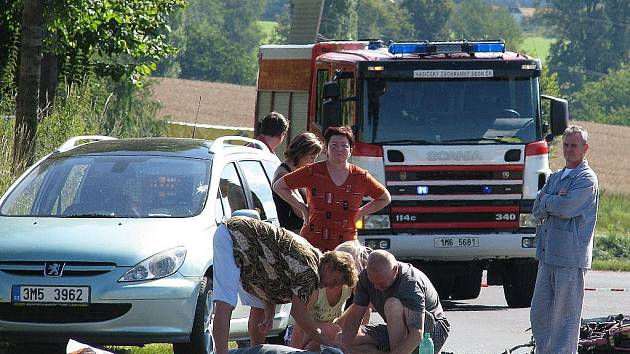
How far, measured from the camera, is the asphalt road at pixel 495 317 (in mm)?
12828

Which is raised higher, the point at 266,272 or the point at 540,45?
the point at 540,45

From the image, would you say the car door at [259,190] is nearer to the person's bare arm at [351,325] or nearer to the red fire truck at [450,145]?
the person's bare arm at [351,325]

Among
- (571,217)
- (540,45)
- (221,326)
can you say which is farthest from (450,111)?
(540,45)

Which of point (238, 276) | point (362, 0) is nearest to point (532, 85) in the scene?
point (238, 276)

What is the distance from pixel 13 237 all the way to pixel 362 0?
466 feet

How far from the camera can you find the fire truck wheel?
1599 centimetres

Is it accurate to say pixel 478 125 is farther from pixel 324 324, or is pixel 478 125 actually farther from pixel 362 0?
pixel 362 0

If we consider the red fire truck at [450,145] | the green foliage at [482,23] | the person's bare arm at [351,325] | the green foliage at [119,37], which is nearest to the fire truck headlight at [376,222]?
the red fire truck at [450,145]

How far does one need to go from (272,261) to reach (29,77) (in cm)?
1036

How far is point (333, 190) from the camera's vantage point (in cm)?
1109

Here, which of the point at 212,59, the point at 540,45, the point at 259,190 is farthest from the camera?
the point at 540,45

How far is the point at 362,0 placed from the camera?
151m

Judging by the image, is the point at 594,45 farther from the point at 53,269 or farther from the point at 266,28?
the point at 53,269

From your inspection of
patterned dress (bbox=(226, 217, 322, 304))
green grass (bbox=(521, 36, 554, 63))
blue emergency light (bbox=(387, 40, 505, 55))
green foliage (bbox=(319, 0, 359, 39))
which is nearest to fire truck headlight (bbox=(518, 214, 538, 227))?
blue emergency light (bbox=(387, 40, 505, 55))
